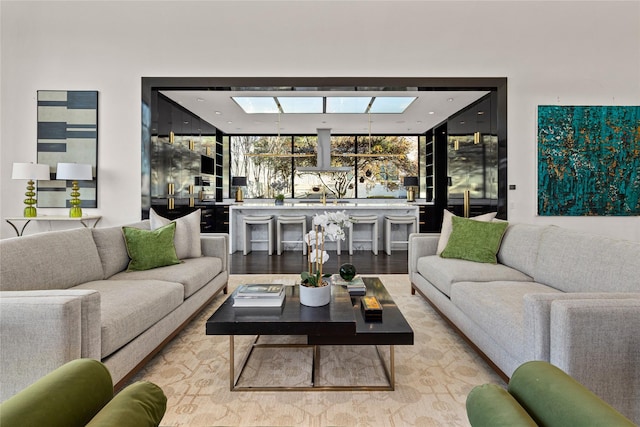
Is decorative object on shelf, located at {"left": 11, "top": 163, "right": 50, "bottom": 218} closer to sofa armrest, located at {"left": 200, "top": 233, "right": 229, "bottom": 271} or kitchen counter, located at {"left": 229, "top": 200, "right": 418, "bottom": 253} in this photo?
sofa armrest, located at {"left": 200, "top": 233, "right": 229, "bottom": 271}

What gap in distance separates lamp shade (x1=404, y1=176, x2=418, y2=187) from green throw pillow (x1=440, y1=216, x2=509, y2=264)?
5.06 meters

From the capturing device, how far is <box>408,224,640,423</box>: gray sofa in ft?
4.59

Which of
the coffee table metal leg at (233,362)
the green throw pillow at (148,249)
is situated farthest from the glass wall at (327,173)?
the coffee table metal leg at (233,362)

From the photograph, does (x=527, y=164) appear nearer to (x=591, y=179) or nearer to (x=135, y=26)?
(x=591, y=179)

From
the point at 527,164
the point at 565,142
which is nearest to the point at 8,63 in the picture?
the point at 527,164

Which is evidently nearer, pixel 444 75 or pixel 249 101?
pixel 444 75

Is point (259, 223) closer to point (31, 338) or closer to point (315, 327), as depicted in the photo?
point (315, 327)

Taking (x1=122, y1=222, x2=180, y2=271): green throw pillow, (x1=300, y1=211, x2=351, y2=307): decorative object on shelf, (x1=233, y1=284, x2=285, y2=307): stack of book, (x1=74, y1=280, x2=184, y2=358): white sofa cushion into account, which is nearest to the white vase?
(x1=300, y1=211, x2=351, y2=307): decorative object on shelf

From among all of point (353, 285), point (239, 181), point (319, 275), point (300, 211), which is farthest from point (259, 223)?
point (319, 275)

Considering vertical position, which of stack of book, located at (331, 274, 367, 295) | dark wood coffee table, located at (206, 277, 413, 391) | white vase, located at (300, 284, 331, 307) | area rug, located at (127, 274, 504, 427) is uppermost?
white vase, located at (300, 284, 331, 307)

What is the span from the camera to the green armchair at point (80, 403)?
661 mm

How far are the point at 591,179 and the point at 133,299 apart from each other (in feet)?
17.7

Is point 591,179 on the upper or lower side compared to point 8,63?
lower

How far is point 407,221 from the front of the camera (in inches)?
252
